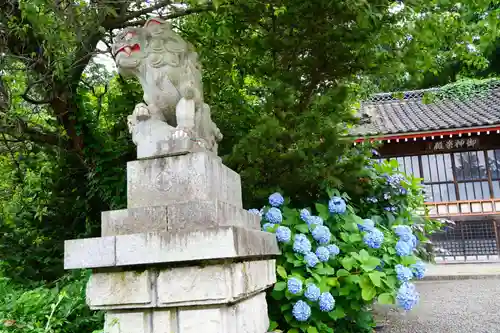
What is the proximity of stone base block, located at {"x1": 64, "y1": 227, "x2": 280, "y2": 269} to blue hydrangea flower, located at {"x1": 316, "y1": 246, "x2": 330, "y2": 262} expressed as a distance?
109 cm

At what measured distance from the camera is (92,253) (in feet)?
7.38

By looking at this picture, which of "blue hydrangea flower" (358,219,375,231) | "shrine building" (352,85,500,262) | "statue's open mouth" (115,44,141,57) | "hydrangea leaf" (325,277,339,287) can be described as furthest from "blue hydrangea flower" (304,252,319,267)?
"shrine building" (352,85,500,262)

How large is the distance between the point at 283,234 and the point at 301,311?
59 cm

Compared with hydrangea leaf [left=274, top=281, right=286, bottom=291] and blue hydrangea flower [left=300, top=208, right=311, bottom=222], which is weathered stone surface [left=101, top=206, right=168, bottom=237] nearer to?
hydrangea leaf [left=274, top=281, right=286, bottom=291]

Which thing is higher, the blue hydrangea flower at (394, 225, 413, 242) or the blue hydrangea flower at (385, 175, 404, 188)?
the blue hydrangea flower at (385, 175, 404, 188)

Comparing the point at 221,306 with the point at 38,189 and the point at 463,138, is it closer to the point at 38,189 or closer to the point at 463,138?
the point at 38,189

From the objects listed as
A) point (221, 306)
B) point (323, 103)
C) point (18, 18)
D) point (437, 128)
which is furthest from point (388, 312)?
point (437, 128)

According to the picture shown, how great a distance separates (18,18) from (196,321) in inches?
165

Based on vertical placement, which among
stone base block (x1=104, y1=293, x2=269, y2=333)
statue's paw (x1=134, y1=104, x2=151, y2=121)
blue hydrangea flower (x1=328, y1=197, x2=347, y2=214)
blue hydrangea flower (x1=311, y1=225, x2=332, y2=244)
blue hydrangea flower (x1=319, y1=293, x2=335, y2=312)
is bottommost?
blue hydrangea flower (x1=319, y1=293, x2=335, y2=312)

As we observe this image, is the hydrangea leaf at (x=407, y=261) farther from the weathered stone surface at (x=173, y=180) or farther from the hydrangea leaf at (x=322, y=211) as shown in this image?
the weathered stone surface at (x=173, y=180)

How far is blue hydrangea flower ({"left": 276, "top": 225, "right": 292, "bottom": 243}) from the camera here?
3252mm

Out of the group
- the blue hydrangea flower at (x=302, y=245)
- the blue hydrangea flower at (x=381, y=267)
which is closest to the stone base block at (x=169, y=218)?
the blue hydrangea flower at (x=302, y=245)

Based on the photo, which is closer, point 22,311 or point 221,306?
point 221,306

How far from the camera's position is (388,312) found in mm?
6117
